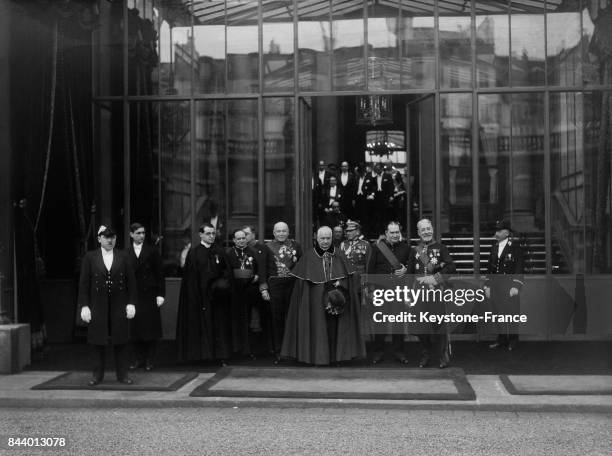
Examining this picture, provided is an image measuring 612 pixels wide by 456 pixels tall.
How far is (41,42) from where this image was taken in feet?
46.5

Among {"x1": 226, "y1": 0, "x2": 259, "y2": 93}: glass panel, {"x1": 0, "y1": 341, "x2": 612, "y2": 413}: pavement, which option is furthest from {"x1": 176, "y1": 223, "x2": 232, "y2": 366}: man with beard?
{"x1": 226, "y1": 0, "x2": 259, "y2": 93}: glass panel

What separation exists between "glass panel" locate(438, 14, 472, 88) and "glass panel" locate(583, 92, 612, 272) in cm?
200

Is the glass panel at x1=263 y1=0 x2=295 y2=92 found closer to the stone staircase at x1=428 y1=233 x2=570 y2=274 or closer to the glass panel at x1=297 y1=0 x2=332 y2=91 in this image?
the glass panel at x1=297 y1=0 x2=332 y2=91

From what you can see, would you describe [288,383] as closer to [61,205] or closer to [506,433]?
[506,433]

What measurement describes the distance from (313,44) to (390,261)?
497 centimetres

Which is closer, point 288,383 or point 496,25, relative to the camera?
point 288,383

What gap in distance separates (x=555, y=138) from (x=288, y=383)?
6.98 m

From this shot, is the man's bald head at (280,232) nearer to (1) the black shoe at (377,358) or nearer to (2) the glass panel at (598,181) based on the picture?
(1) the black shoe at (377,358)

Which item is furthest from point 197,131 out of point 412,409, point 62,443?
point 62,443

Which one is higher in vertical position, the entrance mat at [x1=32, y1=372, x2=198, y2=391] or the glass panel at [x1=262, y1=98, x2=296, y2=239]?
the glass panel at [x1=262, y1=98, x2=296, y2=239]

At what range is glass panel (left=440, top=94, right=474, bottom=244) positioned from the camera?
16062mm

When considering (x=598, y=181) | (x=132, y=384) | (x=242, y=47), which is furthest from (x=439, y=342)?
(x=242, y=47)

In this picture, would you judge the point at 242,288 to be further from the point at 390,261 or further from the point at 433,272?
the point at 433,272

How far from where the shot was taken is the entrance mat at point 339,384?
34.7ft
